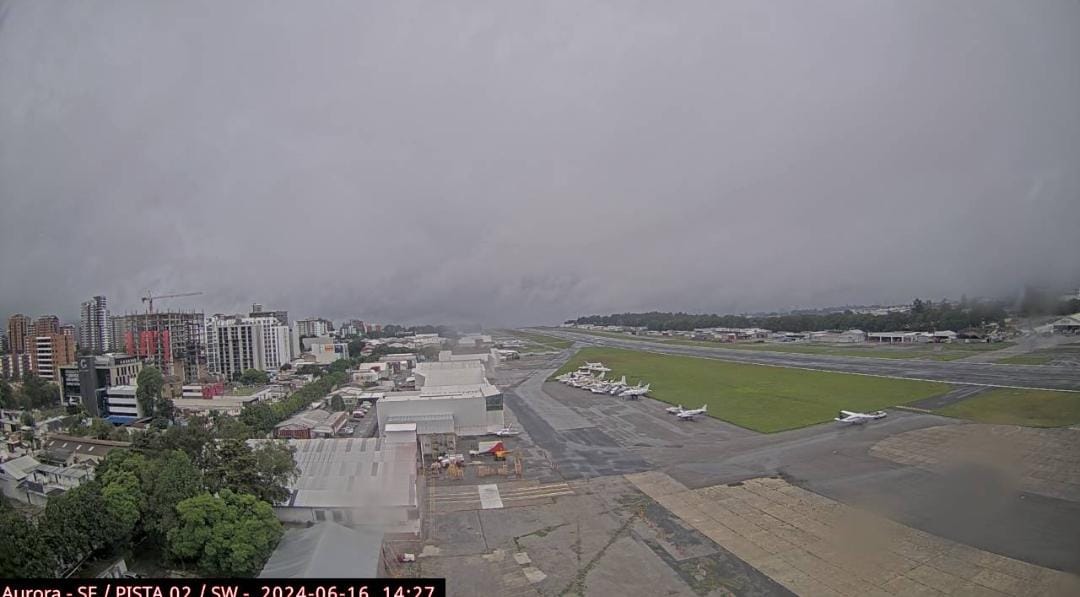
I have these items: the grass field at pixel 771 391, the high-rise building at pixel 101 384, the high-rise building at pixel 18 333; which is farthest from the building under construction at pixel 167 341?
the grass field at pixel 771 391

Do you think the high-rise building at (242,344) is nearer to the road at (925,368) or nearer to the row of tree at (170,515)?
the row of tree at (170,515)

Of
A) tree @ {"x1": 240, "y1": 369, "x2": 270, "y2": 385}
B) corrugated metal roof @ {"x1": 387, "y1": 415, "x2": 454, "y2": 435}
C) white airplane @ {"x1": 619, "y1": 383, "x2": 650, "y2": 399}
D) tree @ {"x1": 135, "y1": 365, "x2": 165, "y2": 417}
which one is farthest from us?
tree @ {"x1": 240, "y1": 369, "x2": 270, "y2": 385}

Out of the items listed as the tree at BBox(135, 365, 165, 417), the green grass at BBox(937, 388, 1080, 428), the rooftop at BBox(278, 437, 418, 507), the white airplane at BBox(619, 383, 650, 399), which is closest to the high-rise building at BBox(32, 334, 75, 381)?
the tree at BBox(135, 365, 165, 417)

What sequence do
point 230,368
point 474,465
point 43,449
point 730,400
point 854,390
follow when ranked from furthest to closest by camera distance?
1. point 230,368
2. point 730,400
3. point 854,390
4. point 43,449
5. point 474,465

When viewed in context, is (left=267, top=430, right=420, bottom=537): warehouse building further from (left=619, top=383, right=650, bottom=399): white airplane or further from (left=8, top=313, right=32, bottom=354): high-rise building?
(left=619, top=383, right=650, bottom=399): white airplane

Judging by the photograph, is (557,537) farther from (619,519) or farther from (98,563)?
(98,563)

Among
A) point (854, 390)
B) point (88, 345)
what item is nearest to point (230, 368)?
point (88, 345)
